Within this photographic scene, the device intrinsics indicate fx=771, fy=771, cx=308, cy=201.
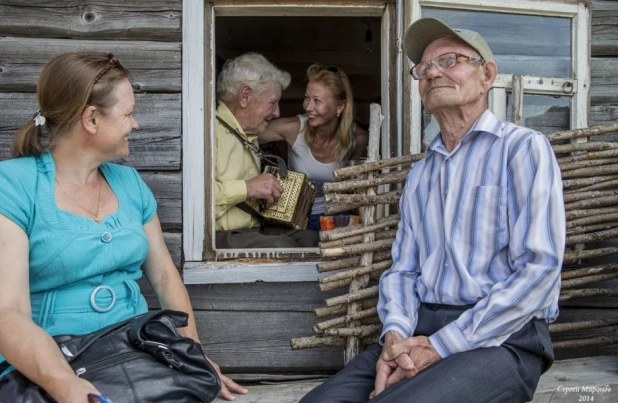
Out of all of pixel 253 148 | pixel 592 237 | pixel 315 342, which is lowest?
pixel 315 342

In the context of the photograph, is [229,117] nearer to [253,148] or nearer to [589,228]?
[253,148]

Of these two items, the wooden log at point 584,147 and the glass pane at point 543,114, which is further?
the glass pane at point 543,114

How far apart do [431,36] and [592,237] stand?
48.3 inches

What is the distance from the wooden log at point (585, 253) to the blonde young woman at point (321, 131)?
1603mm

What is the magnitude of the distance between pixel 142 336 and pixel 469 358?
103 cm

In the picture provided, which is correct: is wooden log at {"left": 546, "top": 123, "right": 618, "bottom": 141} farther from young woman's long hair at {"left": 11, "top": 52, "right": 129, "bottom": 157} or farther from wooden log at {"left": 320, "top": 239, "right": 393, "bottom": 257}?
young woman's long hair at {"left": 11, "top": 52, "right": 129, "bottom": 157}

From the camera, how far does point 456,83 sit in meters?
2.79

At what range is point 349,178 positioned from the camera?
3.53m

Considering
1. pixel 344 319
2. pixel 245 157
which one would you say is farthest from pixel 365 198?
pixel 245 157

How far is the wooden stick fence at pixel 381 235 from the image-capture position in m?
3.32

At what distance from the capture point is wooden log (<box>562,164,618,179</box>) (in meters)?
3.42

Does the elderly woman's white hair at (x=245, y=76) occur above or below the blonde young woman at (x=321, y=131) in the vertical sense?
above

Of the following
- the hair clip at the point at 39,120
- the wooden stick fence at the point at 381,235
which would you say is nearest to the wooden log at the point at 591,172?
the wooden stick fence at the point at 381,235

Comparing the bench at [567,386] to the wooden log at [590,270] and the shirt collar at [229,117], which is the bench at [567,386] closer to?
the wooden log at [590,270]
